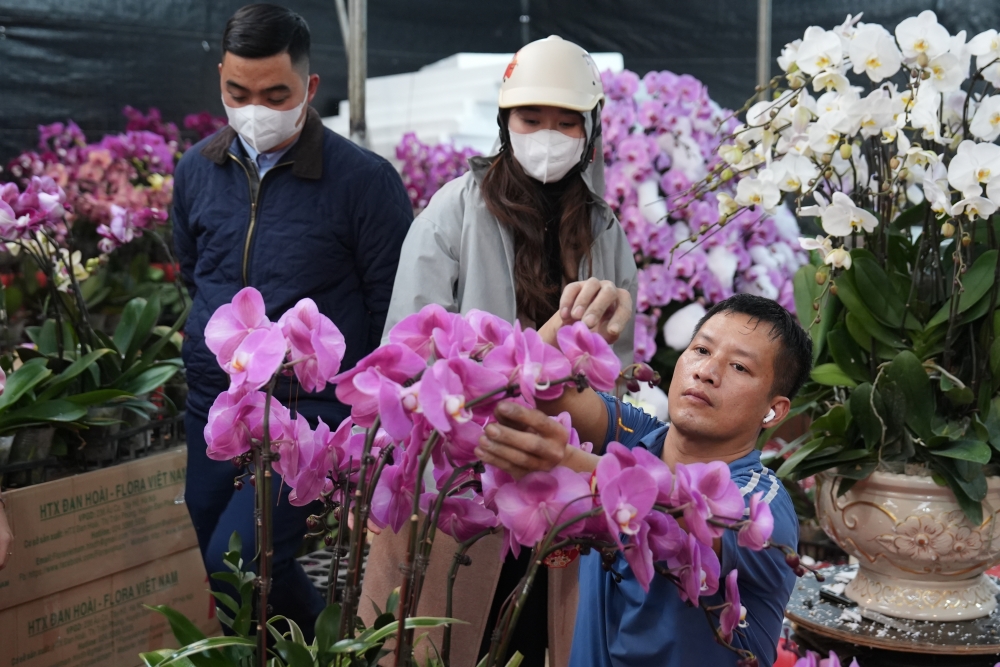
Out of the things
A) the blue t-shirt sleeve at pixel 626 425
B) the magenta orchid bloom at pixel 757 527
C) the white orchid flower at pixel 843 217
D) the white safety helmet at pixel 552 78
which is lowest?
the blue t-shirt sleeve at pixel 626 425

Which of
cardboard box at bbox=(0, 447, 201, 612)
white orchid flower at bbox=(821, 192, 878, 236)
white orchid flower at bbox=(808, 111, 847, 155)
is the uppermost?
white orchid flower at bbox=(808, 111, 847, 155)

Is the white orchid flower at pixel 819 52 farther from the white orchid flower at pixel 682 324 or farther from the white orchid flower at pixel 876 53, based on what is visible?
the white orchid flower at pixel 682 324

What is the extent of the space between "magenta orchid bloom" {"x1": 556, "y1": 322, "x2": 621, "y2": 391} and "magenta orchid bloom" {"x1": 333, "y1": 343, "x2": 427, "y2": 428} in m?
0.12

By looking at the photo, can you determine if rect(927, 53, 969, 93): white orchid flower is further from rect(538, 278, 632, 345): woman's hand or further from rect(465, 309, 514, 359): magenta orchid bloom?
rect(465, 309, 514, 359): magenta orchid bloom

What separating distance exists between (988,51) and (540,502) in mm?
1374

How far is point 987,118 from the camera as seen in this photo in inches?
71.0

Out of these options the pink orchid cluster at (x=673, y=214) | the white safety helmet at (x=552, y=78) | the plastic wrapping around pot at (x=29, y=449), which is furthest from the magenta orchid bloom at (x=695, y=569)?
the pink orchid cluster at (x=673, y=214)

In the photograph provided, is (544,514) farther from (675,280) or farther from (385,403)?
(675,280)

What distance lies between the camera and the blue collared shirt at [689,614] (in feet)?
3.80

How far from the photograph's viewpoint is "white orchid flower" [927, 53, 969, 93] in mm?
1762

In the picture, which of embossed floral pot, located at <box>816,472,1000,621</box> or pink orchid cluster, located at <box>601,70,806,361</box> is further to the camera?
pink orchid cluster, located at <box>601,70,806,361</box>

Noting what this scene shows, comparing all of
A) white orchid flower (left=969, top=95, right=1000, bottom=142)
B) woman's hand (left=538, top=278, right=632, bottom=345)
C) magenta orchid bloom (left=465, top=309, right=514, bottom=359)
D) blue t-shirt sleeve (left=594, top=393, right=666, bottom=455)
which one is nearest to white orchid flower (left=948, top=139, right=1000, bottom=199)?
white orchid flower (left=969, top=95, right=1000, bottom=142)

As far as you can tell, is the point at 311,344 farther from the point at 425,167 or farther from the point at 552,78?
the point at 425,167

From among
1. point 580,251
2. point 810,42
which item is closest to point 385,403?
point 580,251
